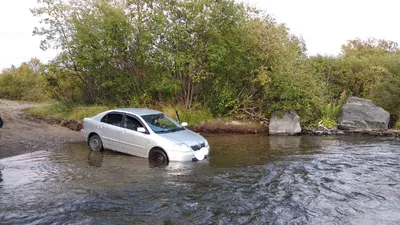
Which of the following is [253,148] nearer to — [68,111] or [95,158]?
[95,158]

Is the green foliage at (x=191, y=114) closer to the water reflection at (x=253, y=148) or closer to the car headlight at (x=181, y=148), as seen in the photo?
the water reflection at (x=253, y=148)

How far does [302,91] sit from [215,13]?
5.54 meters

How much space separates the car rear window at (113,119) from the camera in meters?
11.5

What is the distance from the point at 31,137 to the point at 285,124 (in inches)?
438

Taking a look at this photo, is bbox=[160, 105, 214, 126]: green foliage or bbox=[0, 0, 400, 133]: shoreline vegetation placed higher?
bbox=[0, 0, 400, 133]: shoreline vegetation

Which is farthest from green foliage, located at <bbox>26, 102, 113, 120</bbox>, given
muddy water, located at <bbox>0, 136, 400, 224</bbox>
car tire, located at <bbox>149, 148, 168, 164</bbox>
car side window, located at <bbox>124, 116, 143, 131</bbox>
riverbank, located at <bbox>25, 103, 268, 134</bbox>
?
car tire, located at <bbox>149, 148, 168, 164</bbox>

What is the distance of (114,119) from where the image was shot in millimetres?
11602

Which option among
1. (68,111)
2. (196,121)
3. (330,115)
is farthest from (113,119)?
(330,115)

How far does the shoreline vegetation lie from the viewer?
17.1m

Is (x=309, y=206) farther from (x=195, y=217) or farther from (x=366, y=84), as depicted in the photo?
(x=366, y=84)

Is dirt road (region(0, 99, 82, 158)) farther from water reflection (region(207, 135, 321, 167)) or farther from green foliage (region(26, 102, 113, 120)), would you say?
water reflection (region(207, 135, 321, 167))

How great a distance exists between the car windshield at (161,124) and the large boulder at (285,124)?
6.88 metres

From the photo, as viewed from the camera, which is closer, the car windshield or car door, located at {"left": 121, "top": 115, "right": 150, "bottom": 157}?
car door, located at {"left": 121, "top": 115, "right": 150, "bottom": 157}

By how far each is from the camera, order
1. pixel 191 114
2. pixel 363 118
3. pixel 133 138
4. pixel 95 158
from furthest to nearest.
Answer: pixel 191 114
pixel 363 118
pixel 95 158
pixel 133 138
